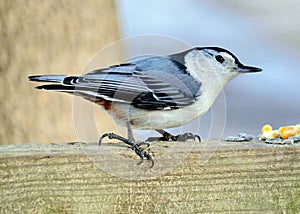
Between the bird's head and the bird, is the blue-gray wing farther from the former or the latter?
the bird's head

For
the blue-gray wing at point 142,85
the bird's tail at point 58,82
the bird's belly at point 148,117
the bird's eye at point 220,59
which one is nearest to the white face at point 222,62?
the bird's eye at point 220,59

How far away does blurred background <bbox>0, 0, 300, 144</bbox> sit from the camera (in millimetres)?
3475

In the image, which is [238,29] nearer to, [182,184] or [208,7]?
[208,7]

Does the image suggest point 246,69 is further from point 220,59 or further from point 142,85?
point 142,85

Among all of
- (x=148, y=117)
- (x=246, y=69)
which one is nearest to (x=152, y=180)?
(x=148, y=117)

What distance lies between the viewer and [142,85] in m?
2.20

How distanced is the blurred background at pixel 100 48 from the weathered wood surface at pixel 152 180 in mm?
428

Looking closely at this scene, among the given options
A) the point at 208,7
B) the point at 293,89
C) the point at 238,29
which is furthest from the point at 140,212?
the point at 208,7

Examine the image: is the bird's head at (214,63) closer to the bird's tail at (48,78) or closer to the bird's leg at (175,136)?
the bird's leg at (175,136)

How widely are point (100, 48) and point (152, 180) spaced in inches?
101

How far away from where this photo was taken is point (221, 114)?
2.17m

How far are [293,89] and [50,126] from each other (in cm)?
249

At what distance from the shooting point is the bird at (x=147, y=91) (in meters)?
2.13

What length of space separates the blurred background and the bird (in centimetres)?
10
